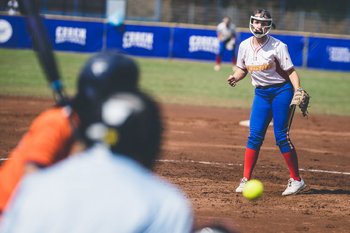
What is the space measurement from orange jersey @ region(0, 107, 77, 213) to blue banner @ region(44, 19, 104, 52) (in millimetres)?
22181

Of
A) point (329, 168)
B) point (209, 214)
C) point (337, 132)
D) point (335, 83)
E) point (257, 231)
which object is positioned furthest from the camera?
point (335, 83)

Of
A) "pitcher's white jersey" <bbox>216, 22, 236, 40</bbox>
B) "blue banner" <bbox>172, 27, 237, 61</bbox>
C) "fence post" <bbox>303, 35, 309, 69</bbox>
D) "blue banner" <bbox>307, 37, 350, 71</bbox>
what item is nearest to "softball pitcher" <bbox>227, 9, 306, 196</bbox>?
"pitcher's white jersey" <bbox>216, 22, 236, 40</bbox>

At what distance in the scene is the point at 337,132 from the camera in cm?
1055

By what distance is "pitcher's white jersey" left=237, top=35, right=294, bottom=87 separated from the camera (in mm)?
5637

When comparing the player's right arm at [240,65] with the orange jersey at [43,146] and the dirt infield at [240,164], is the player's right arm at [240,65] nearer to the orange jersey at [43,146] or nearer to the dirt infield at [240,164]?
the dirt infield at [240,164]

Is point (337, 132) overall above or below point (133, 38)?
below

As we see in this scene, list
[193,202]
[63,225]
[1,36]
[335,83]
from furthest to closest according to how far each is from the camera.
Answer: [1,36] → [335,83] → [193,202] → [63,225]

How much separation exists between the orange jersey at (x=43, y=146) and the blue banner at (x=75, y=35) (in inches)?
873

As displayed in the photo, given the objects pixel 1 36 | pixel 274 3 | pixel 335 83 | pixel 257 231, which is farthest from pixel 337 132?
pixel 274 3

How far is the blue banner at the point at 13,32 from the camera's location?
23156 mm

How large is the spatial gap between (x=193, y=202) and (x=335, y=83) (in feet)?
48.7

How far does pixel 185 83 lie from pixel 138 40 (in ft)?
25.4

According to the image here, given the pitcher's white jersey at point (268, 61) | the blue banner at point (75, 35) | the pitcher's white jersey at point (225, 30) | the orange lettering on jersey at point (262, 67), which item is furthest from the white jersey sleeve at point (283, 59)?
the blue banner at point (75, 35)

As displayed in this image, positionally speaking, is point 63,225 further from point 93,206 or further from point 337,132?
point 337,132
